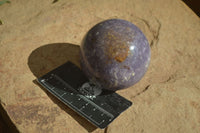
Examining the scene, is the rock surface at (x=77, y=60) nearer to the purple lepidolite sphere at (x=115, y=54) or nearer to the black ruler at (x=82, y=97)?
the black ruler at (x=82, y=97)

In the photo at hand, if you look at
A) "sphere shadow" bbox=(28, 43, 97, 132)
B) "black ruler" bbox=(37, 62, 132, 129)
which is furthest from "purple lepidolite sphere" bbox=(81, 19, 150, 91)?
"sphere shadow" bbox=(28, 43, 97, 132)

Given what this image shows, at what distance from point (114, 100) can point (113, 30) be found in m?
0.81

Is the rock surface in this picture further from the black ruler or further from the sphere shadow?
the black ruler

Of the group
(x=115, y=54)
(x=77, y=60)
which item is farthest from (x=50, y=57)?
(x=115, y=54)

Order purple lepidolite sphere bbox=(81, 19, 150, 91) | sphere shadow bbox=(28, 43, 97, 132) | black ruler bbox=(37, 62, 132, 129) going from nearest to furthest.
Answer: purple lepidolite sphere bbox=(81, 19, 150, 91) < black ruler bbox=(37, 62, 132, 129) < sphere shadow bbox=(28, 43, 97, 132)

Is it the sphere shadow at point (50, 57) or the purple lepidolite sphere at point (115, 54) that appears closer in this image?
the purple lepidolite sphere at point (115, 54)

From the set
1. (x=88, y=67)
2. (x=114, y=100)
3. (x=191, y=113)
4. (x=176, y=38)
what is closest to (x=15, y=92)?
(x=88, y=67)

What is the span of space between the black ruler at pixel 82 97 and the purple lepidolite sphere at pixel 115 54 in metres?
0.21

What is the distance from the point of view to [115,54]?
7.89 ft

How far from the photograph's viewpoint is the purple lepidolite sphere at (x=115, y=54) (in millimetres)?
2420

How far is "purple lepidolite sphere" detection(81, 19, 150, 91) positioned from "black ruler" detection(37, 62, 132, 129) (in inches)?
8.5

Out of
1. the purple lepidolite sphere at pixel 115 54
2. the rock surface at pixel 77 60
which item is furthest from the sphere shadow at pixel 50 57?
the purple lepidolite sphere at pixel 115 54

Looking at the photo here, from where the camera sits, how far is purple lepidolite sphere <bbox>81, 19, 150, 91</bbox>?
2.42 m

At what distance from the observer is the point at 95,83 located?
2.76 meters
